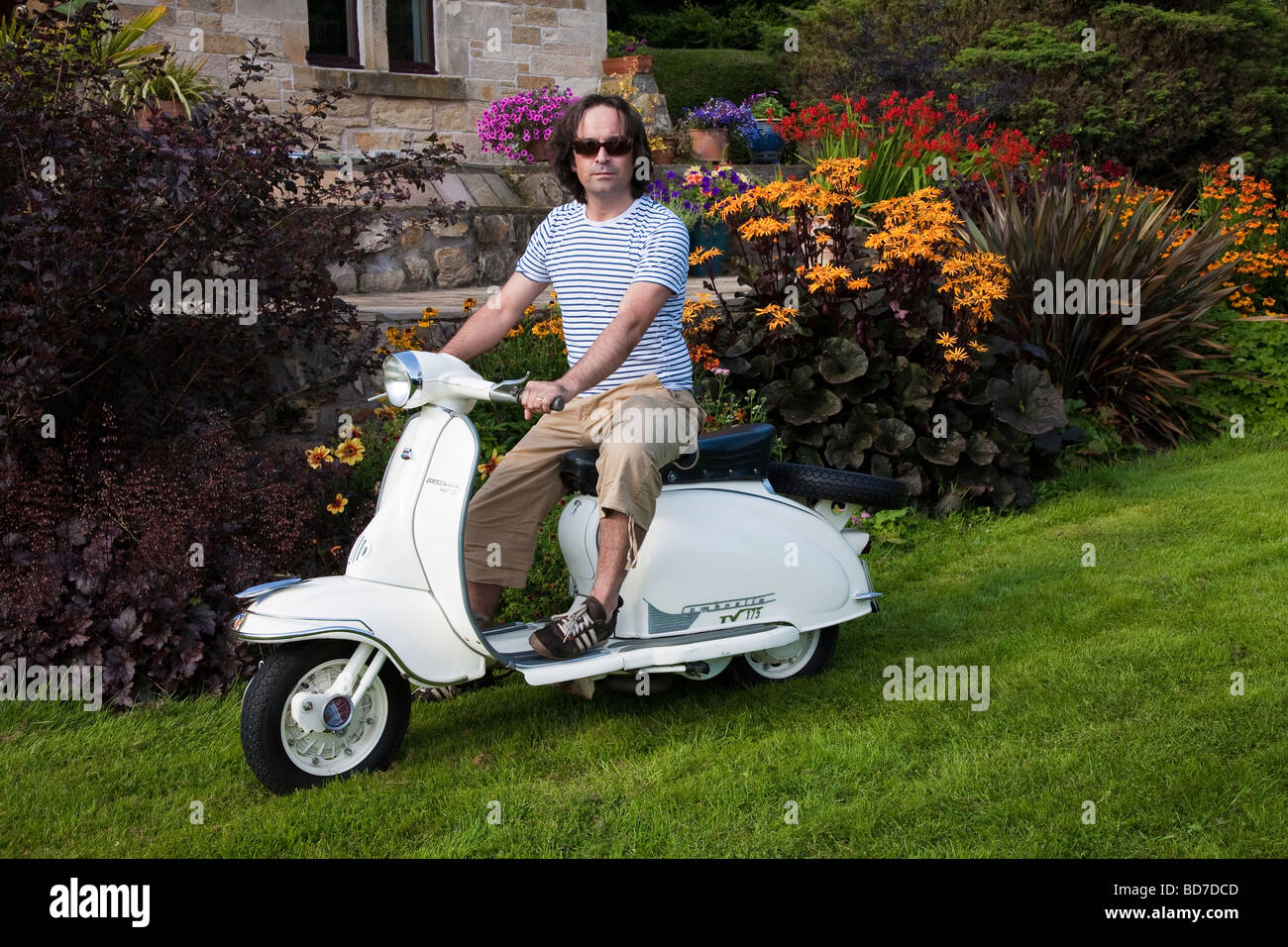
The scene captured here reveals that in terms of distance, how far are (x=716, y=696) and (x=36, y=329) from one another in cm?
237

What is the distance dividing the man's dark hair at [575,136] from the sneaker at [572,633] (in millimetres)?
1241

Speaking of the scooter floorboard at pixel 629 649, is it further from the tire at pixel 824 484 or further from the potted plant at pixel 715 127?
the potted plant at pixel 715 127

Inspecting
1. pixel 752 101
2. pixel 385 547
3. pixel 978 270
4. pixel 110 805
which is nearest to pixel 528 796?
pixel 385 547

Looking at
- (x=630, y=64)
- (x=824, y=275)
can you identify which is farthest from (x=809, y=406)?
(x=630, y=64)

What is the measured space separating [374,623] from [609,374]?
35.9 inches

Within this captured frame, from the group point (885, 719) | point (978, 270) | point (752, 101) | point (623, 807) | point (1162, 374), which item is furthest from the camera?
point (752, 101)

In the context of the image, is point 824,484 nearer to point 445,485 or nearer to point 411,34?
point 445,485

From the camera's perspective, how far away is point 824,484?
3990 millimetres

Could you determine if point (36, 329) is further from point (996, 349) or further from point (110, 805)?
point (996, 349)

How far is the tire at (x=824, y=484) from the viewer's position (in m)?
3.99

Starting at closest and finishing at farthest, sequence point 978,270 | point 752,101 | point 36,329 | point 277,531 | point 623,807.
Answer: point 623,807 → point 36,329 → point 277,531 → point 978,270 → point 752,101

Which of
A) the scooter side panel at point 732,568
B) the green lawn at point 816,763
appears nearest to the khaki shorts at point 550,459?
the scooter side panel at point 732,568

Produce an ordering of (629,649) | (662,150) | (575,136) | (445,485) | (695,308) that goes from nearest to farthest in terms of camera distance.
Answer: (445,485)
(629,649)
(575,136)
(695,308)
(662,150)

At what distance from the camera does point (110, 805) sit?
3.25 meters
